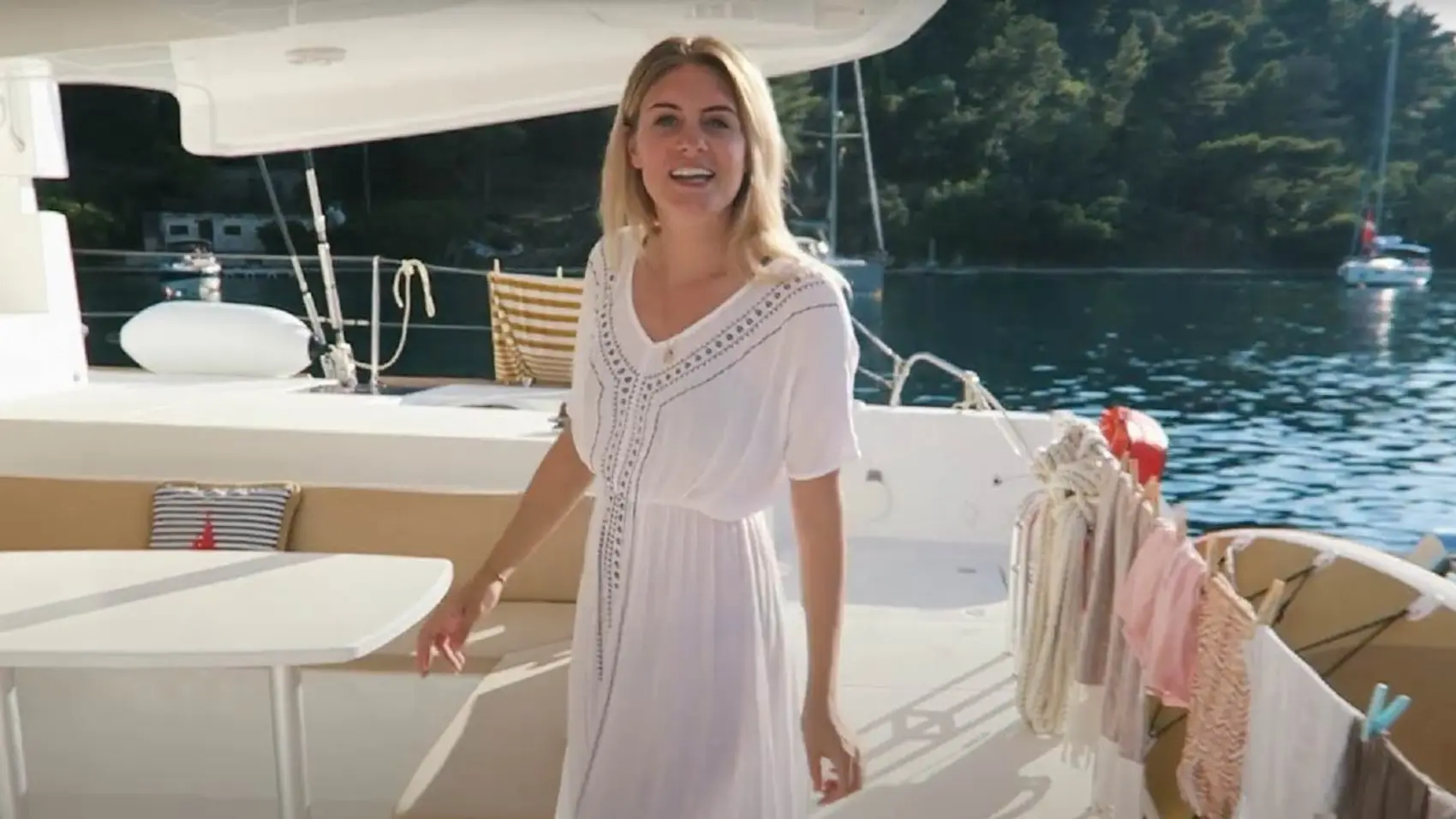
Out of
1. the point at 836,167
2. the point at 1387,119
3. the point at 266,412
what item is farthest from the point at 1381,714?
the point at 1387,119

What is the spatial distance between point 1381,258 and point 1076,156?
3880 millimetres

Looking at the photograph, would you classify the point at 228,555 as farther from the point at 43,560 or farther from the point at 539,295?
the point at 539,295

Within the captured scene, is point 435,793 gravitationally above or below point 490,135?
below

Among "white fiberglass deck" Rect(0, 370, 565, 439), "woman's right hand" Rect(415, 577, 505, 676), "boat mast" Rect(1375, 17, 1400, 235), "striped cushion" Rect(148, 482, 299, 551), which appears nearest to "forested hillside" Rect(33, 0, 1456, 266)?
"boat mast" Rect(1375, 17, 1400, 235)

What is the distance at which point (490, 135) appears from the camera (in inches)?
485

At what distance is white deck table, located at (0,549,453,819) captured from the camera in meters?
1.18

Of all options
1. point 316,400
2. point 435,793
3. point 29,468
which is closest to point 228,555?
point 435,793

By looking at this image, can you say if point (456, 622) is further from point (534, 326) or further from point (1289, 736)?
point (534, 326)

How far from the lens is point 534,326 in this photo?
411 centimetres

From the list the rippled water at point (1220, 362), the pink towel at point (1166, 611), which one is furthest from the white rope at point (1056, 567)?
the rippled water at point (1220, 362)

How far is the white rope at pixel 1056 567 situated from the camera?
1687mm

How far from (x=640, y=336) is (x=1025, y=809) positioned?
1.11 metres

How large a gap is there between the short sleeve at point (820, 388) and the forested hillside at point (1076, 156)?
34.8 feet

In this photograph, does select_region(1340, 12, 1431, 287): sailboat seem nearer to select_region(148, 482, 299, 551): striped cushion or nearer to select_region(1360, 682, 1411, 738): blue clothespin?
select_region(148, 482, 299, 551): striped cushion
